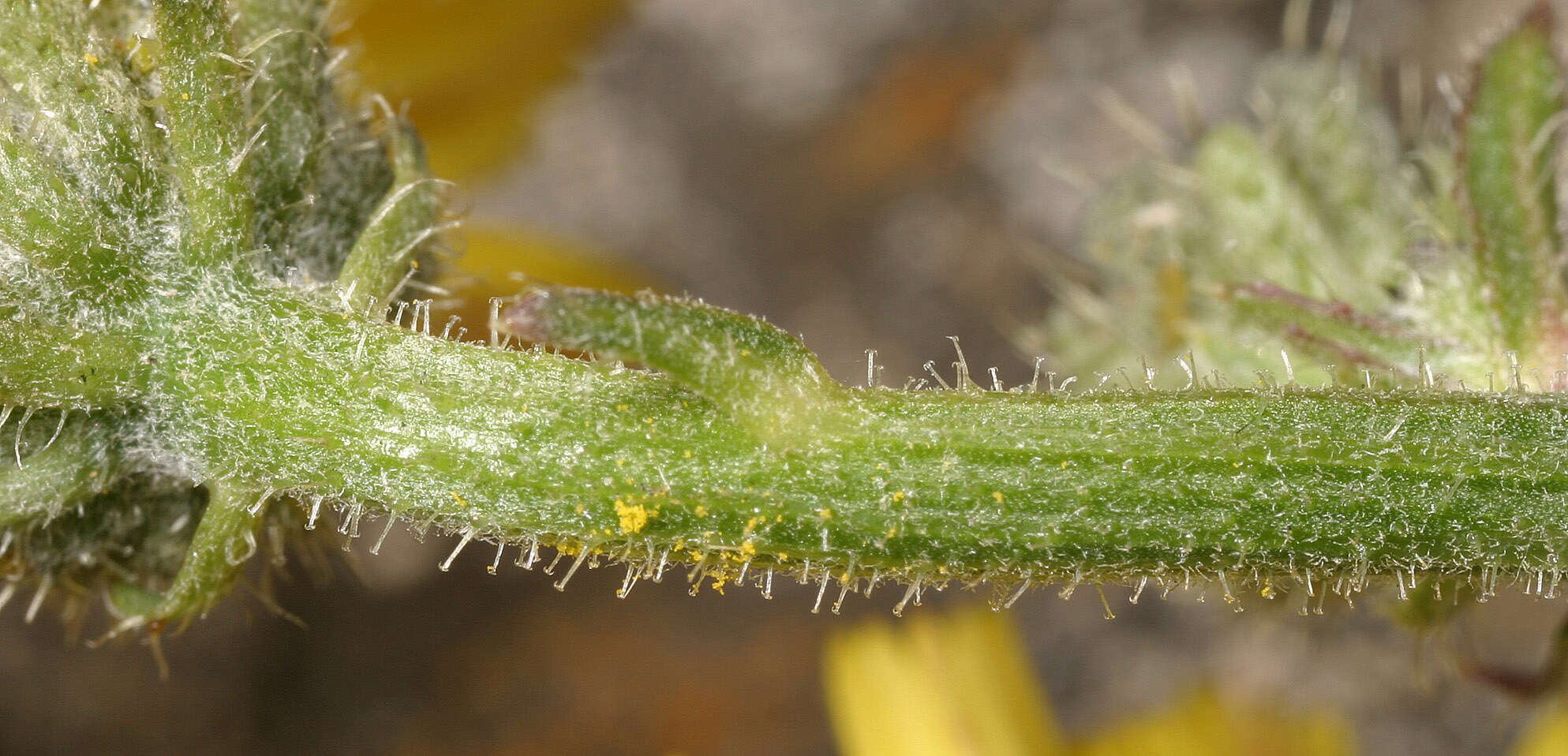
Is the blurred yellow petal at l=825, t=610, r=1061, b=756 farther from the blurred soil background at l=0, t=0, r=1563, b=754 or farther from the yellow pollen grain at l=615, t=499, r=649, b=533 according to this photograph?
the yellow pollen grain at l=615, t=499, r=649, b=533

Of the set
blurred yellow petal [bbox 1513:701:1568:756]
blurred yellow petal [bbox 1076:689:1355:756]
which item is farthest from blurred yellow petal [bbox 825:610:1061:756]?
blurred yellow petal [bbox 1513:701:1568:756]

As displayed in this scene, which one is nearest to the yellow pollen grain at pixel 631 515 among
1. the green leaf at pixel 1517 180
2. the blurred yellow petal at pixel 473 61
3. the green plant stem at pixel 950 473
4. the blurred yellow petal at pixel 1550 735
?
the green plant stem at pixel 950 473

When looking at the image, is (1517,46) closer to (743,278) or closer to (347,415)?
(347,415)

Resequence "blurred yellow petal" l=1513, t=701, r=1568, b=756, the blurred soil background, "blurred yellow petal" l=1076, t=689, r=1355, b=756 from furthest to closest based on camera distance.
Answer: the blurred soil background
"blurred yellow petal" l=1076, t=689, r=1355, b=756
"blurred yellow petal" l=1513, t=701, r=1568, b=756

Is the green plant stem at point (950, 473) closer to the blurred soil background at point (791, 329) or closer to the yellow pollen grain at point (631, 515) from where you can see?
the yellow pollen grain at point (631, 515)

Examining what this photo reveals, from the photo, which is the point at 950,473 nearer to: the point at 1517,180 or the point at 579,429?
the point at 579,429
